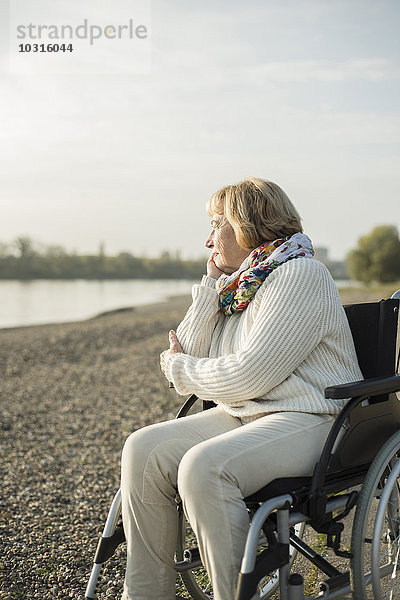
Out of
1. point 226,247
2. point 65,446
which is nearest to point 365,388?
point 226,247

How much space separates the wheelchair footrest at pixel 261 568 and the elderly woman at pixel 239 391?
7 centimetres

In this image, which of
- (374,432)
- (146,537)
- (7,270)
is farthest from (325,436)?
(7,270)

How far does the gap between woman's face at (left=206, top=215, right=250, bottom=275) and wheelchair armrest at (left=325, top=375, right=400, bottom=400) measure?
2.31 ft

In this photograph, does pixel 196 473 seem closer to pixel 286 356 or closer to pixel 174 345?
pixel 286 356

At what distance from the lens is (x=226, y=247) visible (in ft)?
8.16

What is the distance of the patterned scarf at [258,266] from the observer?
7.41 feet

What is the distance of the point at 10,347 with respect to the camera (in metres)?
11.0

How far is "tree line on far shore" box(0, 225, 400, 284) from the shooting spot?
4128 cm

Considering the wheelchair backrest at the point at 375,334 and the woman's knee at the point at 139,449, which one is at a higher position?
the wheelchair backrest at the point at 375,334

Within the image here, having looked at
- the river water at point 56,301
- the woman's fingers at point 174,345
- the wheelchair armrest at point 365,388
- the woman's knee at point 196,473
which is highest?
the woman's fingers at point 174,345

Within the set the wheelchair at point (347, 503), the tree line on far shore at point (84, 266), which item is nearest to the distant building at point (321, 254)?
the wheelchair at point (347, 503)

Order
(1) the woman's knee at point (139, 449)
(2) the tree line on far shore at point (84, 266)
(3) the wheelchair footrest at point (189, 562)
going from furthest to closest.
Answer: (2) the tree line on far shore at point (84, 266) → (3) the wheelchair footrest at point (189, 562) → (1) the woman's knee at point (139, 449)

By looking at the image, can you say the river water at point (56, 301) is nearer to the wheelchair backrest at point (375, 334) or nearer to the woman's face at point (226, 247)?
the woman's face at point (226, 247)

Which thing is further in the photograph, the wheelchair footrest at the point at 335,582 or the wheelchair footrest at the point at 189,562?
the wheelchair footrest at the point at 189,562
